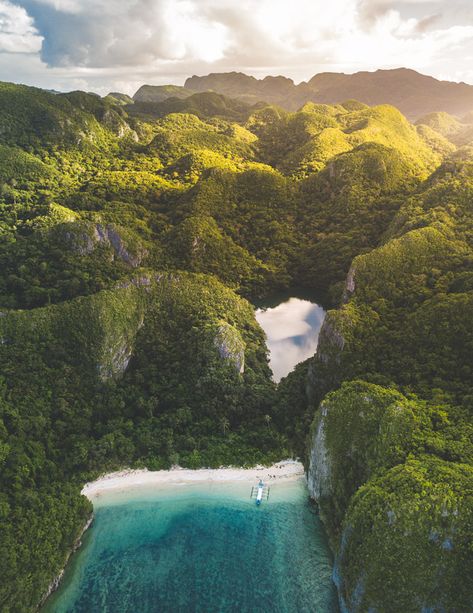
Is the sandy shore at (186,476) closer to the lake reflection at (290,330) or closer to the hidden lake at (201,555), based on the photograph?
the hidden lake at (201,555)

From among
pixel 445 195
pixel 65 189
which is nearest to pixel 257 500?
pixel 445 195

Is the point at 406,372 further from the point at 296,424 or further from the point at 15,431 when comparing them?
the point at 15,431

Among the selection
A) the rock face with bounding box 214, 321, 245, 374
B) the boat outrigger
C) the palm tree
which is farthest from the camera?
the rock face with bounding box 214, 321, 245, 374

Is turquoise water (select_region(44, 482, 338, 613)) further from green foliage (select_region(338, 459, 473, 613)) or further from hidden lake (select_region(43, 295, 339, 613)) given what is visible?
green foliage (select_region(338, 459, 473, 613))

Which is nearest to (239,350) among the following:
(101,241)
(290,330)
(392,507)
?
(290,330)

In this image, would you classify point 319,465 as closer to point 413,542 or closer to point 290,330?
point 413,542

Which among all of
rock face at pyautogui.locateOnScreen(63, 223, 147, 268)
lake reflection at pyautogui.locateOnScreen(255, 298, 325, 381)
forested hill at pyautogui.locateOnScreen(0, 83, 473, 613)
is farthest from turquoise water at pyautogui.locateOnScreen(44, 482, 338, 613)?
rock face at pyautogui.locateOnScreen(63, 223, 147, 268)
